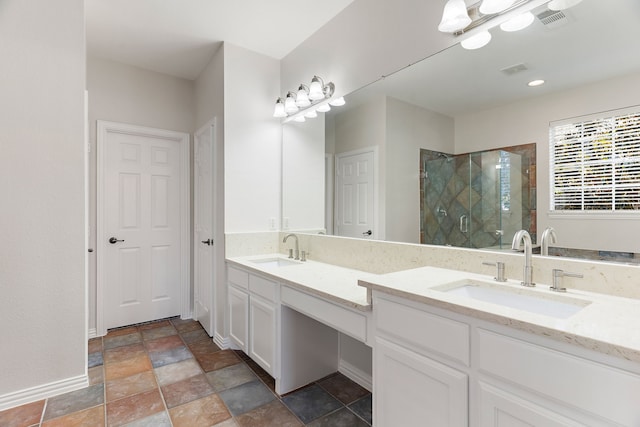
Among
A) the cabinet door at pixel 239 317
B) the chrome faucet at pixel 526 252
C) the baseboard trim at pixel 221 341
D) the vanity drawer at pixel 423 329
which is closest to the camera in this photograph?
the vanity drawer at pixel 423 329

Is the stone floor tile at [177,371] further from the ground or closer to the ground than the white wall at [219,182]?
closer to the ground

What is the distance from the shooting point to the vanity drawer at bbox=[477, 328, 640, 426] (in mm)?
783

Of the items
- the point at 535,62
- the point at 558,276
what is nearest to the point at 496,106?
the point at 535,62

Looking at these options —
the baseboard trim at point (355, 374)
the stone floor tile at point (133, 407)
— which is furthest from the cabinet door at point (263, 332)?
the stone floor tile at point (133, 407)

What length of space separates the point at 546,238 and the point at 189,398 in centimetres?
218

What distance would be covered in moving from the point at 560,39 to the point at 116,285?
12.6 feet

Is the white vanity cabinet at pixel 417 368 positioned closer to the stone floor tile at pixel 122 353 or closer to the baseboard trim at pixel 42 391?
the baseboard trim at pixel 42 391

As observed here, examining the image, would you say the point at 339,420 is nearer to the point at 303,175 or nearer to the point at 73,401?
the point at 73,401

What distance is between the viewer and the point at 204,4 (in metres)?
2.28

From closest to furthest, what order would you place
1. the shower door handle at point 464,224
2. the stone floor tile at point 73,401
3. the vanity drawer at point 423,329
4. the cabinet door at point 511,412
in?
the cabinet door at point 511,412
the vanity drawer at point 423,329
the shower door handle at point 464,224
the stone floor tile at point 73,401

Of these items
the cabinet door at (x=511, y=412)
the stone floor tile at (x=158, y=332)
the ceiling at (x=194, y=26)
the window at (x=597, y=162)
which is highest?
the ceiling at (x=194, y=26)

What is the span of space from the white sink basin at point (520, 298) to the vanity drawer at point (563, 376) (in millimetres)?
362

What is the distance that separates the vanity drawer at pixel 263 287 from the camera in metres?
2.09

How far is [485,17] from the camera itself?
5.04 ft
